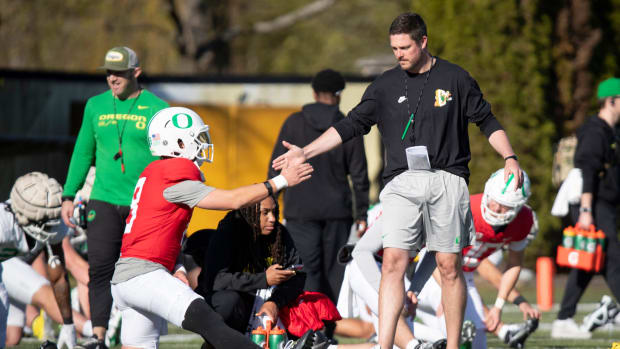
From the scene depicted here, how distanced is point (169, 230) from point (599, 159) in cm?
491

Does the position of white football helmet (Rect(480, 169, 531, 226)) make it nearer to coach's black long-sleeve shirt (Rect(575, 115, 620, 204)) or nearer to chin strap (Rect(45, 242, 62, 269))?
coach's black long-sleeve shirt (Rect(575, 115, 620, 204))

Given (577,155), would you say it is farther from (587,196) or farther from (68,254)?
(68,254)

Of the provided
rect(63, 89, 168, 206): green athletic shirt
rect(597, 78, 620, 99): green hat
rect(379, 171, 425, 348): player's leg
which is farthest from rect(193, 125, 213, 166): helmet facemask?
rect(597, 78, 620, 99): green hat

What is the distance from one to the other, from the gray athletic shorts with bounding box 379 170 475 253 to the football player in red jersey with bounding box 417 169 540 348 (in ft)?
3.29

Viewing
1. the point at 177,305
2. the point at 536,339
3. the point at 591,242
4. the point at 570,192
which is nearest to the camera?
the point at 177,305

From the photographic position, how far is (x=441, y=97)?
21.0 feet

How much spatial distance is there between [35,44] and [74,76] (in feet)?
23.5

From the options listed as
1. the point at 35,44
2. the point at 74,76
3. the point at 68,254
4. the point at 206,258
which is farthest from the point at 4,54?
the point at 206,258

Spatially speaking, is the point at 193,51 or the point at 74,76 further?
the point at 193,51

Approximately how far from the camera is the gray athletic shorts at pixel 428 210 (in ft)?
20.9

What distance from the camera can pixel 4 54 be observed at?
925 inches

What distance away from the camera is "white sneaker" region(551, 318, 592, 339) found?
9.46 meters

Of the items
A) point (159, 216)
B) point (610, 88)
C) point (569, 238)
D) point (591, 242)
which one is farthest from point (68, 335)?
point (610, 88)

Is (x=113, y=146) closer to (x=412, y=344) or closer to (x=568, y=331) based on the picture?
(x=412, y=344)
